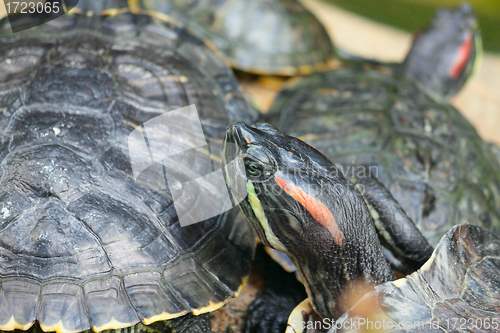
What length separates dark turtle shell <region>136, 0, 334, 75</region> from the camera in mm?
3531

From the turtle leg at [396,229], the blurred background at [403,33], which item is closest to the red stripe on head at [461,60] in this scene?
the blurred background at [403,33]

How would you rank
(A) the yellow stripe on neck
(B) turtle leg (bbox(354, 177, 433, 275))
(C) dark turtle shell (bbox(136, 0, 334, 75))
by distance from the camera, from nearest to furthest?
(A) the yellow stripe on neck < (B) turtle leg (bbox(354, 177, 433, 275)) < (C) dark turtle shell (bbox(136, 0, 334, 75))

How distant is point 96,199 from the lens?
1850 mm

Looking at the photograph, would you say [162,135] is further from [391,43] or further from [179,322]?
[391,43]

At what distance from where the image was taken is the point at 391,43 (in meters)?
6.41

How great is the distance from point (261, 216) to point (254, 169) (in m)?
0.24

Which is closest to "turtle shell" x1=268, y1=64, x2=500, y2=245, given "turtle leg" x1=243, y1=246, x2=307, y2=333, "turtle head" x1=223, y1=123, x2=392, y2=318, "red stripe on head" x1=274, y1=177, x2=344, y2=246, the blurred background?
"turtle head" x1=223, y1=123, x2=392, y2=318

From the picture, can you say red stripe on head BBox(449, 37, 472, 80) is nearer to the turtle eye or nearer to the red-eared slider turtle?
the red-eared slider turtle

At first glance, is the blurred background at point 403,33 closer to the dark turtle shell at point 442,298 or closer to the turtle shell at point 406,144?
the turtle shell at point 406,144

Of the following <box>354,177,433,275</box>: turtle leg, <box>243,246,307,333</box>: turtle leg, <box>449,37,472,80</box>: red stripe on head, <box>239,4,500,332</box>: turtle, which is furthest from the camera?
<box>449,37,472,80</box>: red stripe on head

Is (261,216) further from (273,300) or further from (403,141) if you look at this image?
(403,141)

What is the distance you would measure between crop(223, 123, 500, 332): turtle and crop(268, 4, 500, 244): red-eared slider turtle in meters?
0.44

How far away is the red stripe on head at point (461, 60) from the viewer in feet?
13.3

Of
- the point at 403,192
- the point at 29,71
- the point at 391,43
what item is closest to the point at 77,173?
the point at 29,71
